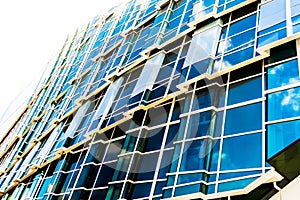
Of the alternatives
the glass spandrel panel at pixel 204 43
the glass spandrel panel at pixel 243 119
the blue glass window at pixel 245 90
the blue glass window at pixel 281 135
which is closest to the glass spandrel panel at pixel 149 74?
Result: the glass spandrel panel at pixel 204 43

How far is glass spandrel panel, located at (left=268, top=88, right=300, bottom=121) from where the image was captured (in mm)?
8836

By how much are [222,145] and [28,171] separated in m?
17.9

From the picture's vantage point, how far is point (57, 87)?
106 ft

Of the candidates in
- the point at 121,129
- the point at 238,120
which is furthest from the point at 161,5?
the point at 238,120

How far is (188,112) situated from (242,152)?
281 cm

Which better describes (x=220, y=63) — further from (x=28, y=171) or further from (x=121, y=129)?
(x=28, y=171)

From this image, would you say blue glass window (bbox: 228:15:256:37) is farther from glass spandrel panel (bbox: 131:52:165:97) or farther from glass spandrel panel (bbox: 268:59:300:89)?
glass spandrel panel (bbox: 131:52:165:97)

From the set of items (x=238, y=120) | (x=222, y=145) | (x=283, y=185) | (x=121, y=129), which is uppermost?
(x=121, y=129)

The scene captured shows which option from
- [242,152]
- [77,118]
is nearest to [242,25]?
[242,152]

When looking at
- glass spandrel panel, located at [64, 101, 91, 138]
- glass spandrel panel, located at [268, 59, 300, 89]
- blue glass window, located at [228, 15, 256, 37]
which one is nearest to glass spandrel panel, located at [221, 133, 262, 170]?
glass spandrel panel, located at [268, 59, 300, 89]

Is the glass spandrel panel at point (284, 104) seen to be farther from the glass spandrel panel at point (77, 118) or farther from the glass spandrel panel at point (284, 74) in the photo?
the glass spandrel panel at point (77, 118)

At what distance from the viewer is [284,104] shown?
916 cm

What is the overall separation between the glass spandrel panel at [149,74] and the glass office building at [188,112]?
7 cm

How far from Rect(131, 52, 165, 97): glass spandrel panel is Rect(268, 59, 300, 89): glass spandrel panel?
6024mm
